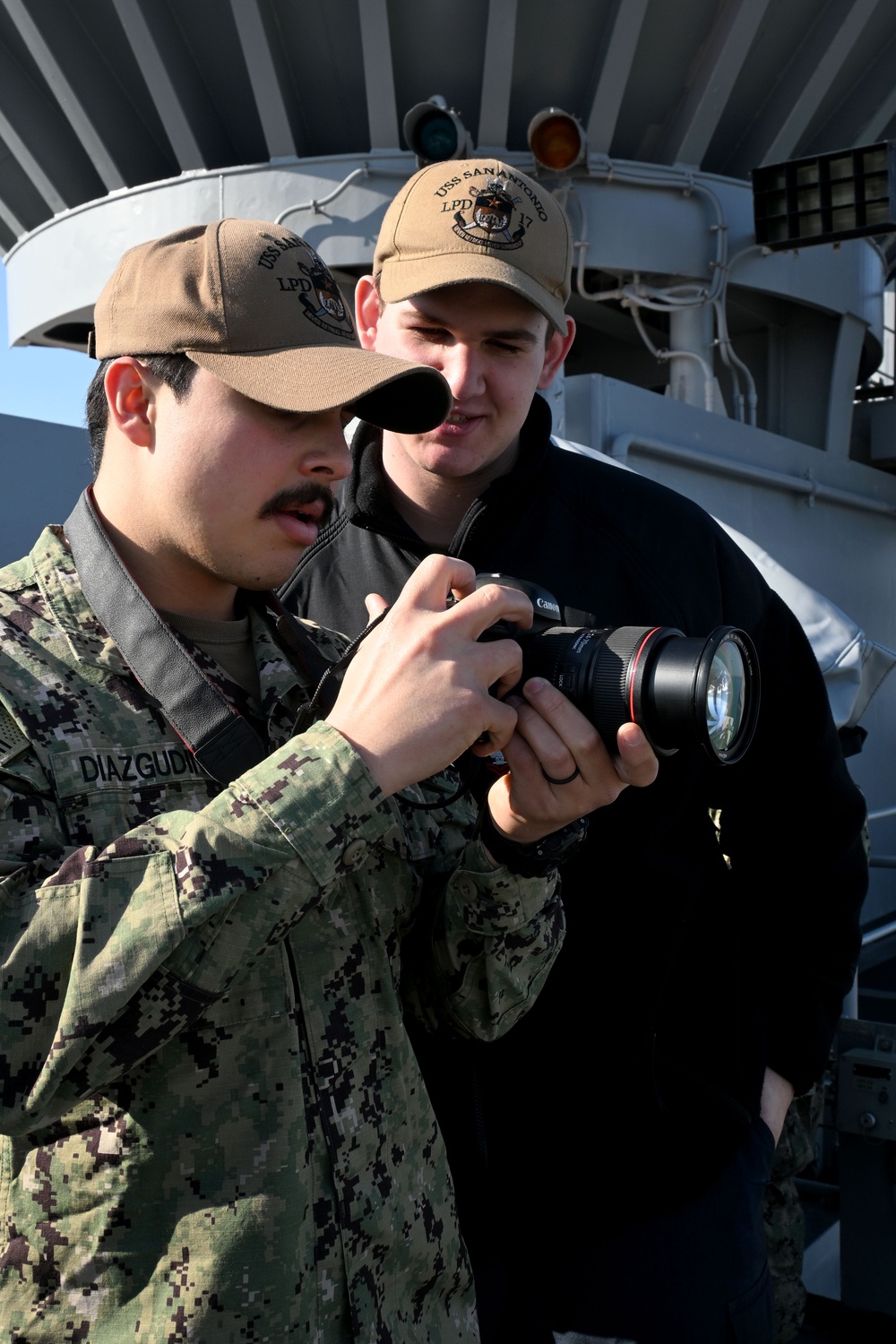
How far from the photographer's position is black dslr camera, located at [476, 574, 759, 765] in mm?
1249

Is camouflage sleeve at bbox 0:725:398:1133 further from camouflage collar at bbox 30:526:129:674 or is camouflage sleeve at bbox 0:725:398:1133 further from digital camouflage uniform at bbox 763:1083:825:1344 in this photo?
digital camouflage uniform at bbox 763:1083:825:1344

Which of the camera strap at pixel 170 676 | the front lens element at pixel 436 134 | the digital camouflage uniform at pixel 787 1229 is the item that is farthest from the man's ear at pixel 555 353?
the front lens element at pixel 436 134

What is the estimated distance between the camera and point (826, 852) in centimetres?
197

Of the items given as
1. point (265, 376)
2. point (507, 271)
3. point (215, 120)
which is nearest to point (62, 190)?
point (215, 120)

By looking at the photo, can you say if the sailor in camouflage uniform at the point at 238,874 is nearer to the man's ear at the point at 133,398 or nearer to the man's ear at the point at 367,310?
the man's ear at the point at 133,398

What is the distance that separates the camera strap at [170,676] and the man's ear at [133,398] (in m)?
0.14

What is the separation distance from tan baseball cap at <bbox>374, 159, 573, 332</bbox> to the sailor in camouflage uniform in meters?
0.50

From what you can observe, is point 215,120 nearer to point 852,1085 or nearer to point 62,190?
point 62,190

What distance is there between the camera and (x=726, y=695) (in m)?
1.32

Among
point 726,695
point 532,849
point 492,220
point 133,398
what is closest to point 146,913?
point 532,849

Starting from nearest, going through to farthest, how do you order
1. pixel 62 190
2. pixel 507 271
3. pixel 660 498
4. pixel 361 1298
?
1. pixel 361 1298
2. pixel 507 271
3. pixel 660 498
4. pixel 62 190

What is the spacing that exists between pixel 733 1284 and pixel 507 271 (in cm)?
161

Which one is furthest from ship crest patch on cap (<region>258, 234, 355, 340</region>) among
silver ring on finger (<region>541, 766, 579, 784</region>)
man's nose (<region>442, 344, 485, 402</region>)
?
silver ring on finger (<region>541, 766, 579, 784</region>)

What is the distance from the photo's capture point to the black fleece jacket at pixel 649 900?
168 centimetres
